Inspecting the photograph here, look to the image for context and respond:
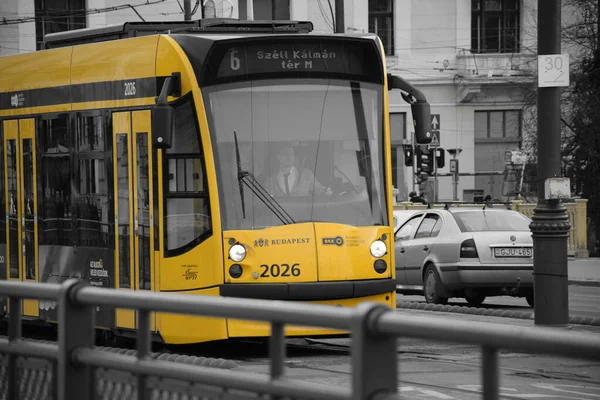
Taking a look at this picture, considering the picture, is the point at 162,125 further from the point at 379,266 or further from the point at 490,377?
the point at 490,377

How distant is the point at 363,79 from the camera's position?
12422 mm

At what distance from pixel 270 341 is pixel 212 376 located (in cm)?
35

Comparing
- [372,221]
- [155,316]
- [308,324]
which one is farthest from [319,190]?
[308,324]

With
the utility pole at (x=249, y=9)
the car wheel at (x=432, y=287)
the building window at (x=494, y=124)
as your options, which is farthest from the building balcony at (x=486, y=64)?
the car wheel at (x=432, y=287)

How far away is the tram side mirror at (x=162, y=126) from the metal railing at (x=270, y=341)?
18.5 feet

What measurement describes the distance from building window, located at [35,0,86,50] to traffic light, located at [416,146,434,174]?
20030mm

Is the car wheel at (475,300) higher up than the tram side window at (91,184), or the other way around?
the tram side window at (91,184)

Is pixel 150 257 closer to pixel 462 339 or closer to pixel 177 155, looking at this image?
pixel 177 155

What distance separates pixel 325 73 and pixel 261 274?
1.95 m

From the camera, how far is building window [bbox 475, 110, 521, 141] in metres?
51.7

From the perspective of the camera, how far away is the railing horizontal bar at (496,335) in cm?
328

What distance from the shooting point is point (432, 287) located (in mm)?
19781

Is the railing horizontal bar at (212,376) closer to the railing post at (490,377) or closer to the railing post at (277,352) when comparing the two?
the railing post at (277,352)

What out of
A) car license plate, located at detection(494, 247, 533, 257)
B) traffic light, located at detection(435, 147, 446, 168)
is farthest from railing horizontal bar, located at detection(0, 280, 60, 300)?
traffic light, located at detection(435, 147, 446, 168)
